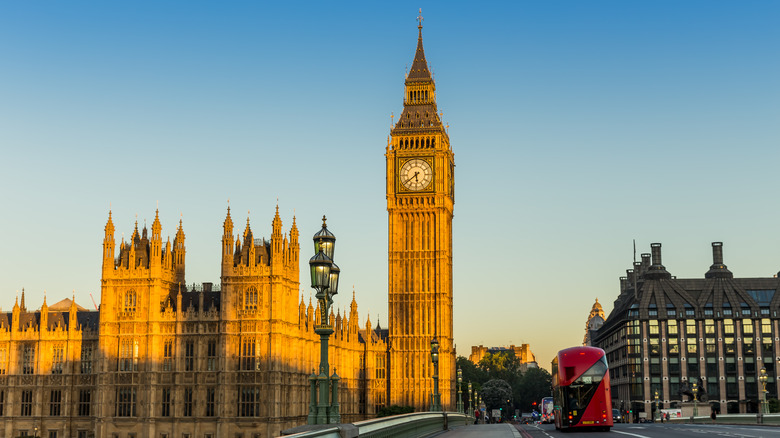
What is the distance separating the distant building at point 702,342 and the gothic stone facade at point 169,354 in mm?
71247

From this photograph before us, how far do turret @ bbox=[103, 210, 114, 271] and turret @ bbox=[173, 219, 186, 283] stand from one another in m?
6.93

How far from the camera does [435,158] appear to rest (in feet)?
396

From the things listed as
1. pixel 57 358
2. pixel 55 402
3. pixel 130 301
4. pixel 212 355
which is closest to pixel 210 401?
pixel 212 355

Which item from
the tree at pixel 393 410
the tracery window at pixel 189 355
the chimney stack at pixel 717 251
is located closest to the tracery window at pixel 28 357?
the tracery window at pixel 189 355

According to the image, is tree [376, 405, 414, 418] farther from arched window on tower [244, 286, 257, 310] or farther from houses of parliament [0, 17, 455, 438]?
arched window on tower [244, 286, 257, 310]

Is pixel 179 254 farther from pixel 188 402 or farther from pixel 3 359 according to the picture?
pixel 3 359

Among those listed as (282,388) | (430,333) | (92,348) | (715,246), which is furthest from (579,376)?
(715,246)

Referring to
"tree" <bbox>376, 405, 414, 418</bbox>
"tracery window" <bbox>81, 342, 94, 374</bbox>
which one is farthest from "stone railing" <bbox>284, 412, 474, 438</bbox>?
"tree" <bbox>376, 405, 414, 418</bbox>

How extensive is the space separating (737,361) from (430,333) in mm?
54916

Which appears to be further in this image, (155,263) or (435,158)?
(435,158)

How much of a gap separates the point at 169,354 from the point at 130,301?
21.6ft

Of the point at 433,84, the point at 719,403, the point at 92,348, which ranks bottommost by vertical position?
the point at 719,403

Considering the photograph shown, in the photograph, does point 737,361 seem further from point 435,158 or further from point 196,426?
point 196,426

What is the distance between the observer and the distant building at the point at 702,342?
140375 mm
